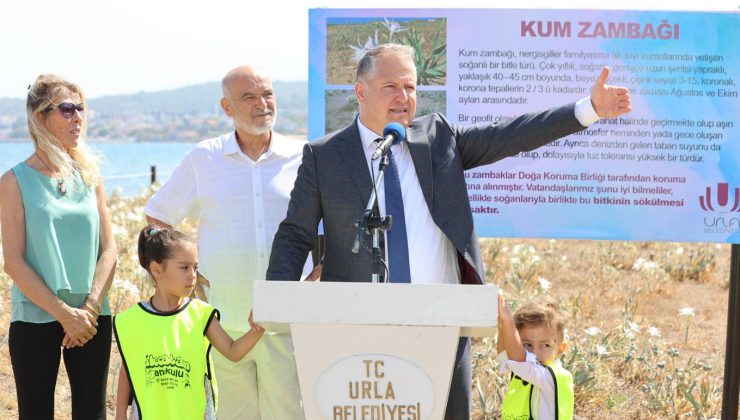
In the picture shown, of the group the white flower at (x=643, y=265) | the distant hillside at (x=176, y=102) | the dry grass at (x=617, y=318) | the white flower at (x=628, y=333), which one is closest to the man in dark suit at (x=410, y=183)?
the dry grass at (x=617, y=318)

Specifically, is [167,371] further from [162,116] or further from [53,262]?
[162,116]

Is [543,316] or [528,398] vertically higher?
[543,316]

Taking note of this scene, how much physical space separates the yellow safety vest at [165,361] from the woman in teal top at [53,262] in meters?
0.44

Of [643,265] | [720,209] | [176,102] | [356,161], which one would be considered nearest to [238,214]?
[356,161]

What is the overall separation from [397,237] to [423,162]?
11.9 inches

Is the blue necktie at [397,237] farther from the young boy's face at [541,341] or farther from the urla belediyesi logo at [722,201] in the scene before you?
the urla belediyesi logo at [722,201]

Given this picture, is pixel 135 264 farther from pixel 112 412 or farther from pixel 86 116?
pixel 86 116

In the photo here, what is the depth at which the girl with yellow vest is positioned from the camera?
386cm

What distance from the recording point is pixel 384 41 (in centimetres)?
532

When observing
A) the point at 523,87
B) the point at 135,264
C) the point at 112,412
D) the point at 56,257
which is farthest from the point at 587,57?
the point at 135,264

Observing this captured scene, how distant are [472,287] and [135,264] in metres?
6.67

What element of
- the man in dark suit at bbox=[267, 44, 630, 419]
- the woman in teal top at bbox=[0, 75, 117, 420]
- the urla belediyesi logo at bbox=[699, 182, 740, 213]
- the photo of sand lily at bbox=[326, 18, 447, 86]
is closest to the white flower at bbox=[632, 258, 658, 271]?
the urla belediyesi logo at bbox=[699, 182, 740, 213]

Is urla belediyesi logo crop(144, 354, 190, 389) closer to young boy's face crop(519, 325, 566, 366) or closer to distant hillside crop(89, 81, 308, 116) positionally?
young boy's face crop(519, 325, 566, 366)

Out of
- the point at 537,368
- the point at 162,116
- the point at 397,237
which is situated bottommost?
the point at 537,368
